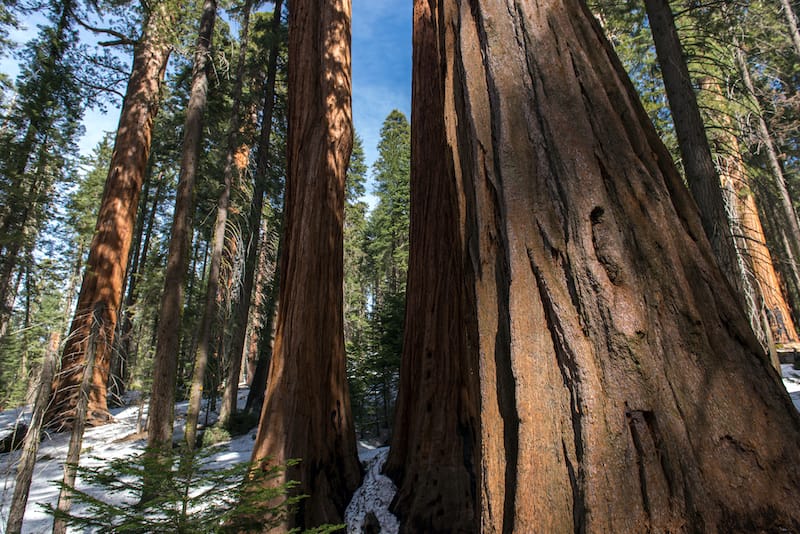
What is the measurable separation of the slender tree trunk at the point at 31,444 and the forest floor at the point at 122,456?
131 mm

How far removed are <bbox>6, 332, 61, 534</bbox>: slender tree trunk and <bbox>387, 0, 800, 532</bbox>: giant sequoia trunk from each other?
474 centimetres

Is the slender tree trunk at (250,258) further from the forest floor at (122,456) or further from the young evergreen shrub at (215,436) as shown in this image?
the forest floor at (122,456)

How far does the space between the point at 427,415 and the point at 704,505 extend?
3.42 m

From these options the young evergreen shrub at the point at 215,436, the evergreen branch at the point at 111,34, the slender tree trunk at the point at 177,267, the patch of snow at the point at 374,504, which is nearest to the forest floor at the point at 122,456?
the patch of snow at the point at 374,504

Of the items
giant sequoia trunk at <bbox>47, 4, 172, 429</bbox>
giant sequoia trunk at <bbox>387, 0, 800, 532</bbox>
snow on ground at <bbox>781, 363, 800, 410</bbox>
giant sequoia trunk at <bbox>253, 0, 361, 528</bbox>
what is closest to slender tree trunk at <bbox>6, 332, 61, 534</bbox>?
giant sequoia trunk at <bbox>253, 0, 361, 528</bbox>

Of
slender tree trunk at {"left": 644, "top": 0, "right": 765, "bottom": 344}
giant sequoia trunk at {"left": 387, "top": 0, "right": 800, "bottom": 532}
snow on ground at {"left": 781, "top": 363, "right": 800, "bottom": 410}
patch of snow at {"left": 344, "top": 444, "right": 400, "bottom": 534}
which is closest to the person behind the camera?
giant sequoia trunk at {"left": 387, "top": 0, "right": 800, "bottom": 532}

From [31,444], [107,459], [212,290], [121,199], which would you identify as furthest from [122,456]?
[121,199]

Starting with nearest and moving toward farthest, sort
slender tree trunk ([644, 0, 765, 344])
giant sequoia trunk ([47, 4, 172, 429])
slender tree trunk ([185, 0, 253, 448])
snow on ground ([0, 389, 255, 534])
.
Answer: slender tree trunk ([644, 0, 765, 344]) < snow on ground ([0, 389, 255, 534]) < slender tree trunk ([185, 0, 253, 448]) < giant sequoia trunk ([47, 4, 172, 429])

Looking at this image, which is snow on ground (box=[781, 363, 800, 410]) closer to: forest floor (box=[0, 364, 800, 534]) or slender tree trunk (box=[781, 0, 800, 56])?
forest floor (box=[0, 364, 800, 534])

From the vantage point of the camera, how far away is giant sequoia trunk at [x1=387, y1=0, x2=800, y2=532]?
1232mm

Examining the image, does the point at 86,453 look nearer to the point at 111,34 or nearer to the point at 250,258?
the point at 250,258

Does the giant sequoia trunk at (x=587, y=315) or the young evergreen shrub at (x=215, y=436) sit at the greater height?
the giant sequoia trunk at (x=587, y=315)

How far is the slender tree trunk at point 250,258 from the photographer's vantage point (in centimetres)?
1151

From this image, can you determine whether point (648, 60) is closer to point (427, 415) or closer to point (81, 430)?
point (427, 415)
